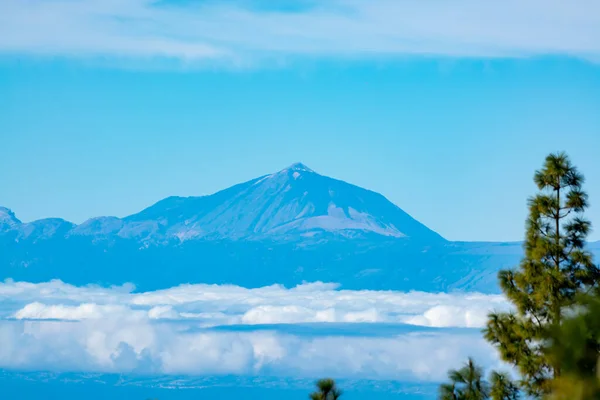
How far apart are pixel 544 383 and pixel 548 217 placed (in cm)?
→ 506

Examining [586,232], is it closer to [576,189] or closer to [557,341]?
[576,189]

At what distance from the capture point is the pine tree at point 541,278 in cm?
3025

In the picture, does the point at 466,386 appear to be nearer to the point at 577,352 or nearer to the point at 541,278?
the point at 541,278

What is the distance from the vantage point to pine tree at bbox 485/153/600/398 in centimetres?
3025

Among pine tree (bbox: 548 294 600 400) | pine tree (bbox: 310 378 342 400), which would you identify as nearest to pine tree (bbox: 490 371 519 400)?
pine tree (bbox: 310 378 342 400)

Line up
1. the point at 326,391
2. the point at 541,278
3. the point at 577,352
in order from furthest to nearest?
the point at 326,391, the point at 541,278, the point at 577,352

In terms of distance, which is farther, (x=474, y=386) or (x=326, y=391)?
(x=326, y=391)

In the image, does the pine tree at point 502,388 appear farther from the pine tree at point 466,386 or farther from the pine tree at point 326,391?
the pine tree at point 326,391

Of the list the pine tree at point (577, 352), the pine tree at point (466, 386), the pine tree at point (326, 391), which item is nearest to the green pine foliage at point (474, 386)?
the pine tree at point (466, 386)

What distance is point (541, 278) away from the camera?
30.7 metres

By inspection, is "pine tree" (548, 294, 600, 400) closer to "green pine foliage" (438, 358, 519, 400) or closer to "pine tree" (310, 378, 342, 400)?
"green pine foliage" (438, 358, 519, 400)

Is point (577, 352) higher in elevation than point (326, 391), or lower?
higher

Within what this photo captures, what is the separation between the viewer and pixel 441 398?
3872 centimetres

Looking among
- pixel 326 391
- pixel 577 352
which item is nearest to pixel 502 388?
pixel 326 391
